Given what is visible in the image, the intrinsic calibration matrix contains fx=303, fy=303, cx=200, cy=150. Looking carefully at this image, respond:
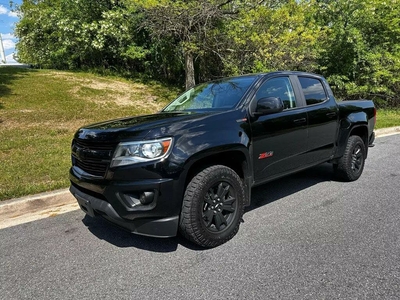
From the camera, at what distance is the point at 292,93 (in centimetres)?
405

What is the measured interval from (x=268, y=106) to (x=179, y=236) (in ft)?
5.65

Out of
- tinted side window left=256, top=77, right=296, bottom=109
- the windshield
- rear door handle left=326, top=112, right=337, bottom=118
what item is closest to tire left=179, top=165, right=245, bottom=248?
the windshield

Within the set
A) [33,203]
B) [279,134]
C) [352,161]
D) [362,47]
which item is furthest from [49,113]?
[362,47]

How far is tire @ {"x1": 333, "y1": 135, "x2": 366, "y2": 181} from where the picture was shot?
4.75 meters

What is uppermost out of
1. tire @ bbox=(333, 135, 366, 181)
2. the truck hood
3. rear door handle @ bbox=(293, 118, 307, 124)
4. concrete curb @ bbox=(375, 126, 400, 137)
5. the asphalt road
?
the truck hood

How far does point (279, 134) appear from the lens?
365 centimetres

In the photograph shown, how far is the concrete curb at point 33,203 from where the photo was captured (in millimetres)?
4004

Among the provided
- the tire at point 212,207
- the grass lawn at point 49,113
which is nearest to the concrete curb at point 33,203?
the grass lawn at point 49,113

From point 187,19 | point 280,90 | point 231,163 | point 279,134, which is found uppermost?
point 187,19

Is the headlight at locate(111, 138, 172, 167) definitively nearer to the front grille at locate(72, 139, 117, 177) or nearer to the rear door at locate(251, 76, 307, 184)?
the front grille at locate(72, 139, 117, 177)

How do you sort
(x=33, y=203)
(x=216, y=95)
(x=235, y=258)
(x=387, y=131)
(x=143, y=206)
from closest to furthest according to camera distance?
(x=143, y=206) < (x=235, y=258) < (x=216, y=95) < (x=33, y=203) < (x=387, y=131)

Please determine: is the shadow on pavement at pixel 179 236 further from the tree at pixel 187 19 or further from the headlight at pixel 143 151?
the tree at pixel 187 19

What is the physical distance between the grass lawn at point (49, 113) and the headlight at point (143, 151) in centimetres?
246

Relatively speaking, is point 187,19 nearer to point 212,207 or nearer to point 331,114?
point 331,114
